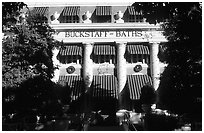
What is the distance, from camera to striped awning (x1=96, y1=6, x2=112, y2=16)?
25034 millimetres

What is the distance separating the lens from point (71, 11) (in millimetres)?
25281

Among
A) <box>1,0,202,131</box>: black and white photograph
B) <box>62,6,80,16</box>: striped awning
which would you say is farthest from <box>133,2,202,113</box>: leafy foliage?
<box>62,6,80,16</box>: striped awning

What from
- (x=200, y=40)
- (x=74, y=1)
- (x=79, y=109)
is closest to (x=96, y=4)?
(x=74, y=1)

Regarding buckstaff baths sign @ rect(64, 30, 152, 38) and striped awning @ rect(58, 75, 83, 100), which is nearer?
striped awning @ rect(58, 75, 83, 100)

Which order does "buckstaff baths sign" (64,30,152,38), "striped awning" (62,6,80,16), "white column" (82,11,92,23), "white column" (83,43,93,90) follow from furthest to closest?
"white column" (82,11,92,23) → "buckstaff baths sign" (64,30,152,38) → "white column" (83,43,93,90) → "striped awning" (62,6,80,16)

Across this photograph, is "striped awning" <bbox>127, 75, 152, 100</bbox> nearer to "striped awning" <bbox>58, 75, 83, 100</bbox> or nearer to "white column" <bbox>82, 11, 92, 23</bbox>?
"striped awning" <bbox>58, 75, 83, 100</bbox>

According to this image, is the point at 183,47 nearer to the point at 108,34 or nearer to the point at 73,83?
the point at 73,83

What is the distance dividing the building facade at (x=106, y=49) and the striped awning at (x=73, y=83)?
0.09m

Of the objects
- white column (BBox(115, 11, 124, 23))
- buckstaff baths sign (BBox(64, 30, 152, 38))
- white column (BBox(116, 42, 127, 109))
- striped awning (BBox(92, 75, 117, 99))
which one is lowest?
striped awning (BBox(92, 75, 117, 99))

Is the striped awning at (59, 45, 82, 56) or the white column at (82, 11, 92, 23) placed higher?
the white column at (82, 11, 92, 23)

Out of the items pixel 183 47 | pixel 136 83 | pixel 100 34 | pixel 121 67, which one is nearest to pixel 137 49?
pixel 121 67

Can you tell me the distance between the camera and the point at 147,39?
2519 cm

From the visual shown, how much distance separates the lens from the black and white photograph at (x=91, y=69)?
15.8m

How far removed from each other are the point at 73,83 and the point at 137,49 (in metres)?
6.42
